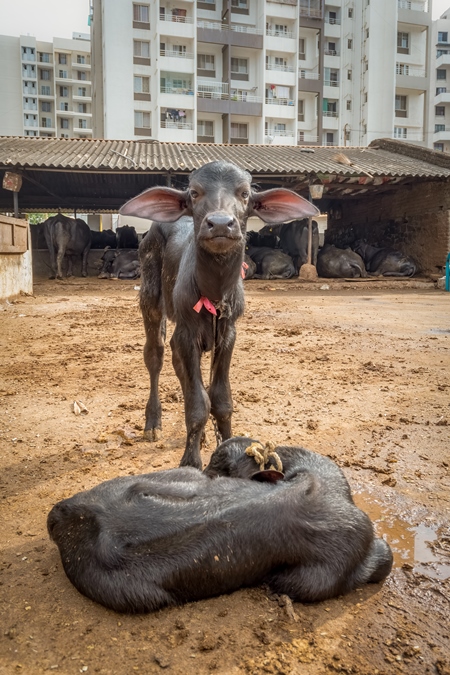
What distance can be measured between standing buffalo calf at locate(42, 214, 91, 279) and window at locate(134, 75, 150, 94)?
23268 mm

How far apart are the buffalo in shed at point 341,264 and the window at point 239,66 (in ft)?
92.0

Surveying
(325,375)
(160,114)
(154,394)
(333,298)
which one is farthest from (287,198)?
(160,114)

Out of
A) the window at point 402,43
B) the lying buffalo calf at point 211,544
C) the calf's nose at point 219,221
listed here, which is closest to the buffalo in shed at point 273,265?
the calf's nose at point 219,221

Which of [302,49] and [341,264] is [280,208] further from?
[302,49]

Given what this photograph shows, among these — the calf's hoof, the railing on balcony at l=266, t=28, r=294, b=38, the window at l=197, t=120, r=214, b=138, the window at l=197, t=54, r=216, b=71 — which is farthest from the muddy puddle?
the railing on balcony at l=266, t=28, r=294, b=38

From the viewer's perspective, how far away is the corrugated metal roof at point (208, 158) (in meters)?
15.7

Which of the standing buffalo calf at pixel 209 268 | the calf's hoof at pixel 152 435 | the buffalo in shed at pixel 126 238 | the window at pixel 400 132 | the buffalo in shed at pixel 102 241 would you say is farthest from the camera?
the window at pixel 400 132

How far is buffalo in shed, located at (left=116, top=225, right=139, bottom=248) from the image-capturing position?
21.0 metres

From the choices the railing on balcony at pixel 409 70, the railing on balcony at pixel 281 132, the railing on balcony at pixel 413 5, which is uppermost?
the railing on balcony at pixel 413 5

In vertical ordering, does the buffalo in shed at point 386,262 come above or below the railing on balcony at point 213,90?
below

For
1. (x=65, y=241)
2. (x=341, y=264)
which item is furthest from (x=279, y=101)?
(x=65, y=241)

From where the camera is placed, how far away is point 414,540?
2.43 metres

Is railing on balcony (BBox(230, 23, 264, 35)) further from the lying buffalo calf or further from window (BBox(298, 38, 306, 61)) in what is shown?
→ the lying buffalo calf

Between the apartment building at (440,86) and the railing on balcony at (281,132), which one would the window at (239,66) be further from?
the apartment building at (440,86)
